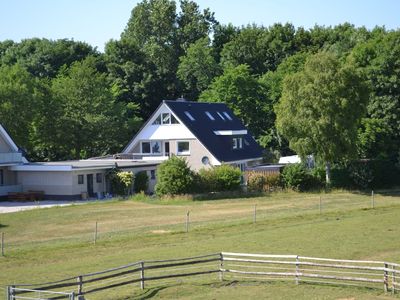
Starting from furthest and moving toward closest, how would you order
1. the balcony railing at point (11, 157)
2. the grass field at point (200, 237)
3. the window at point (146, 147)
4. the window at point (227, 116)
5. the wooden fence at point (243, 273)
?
the window at point (227, 116) < the window at point (146, 147) < the balcony railing at point (11, 157) < the grass field at point (200, 237) < the wooden fence at point (243, 273)

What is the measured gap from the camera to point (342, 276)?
2723cm

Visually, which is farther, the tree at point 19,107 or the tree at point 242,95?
the tree at point 242,95

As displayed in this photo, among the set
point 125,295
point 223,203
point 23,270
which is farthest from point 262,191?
point 125,295

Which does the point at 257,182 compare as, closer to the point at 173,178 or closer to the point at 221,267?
the point at 173,178

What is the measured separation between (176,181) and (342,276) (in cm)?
3023

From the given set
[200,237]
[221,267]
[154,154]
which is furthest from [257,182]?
[221,267]

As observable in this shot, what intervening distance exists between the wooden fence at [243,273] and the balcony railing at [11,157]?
Result: 3305 cm

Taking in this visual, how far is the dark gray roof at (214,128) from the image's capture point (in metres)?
68.1

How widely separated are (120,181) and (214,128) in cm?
1384

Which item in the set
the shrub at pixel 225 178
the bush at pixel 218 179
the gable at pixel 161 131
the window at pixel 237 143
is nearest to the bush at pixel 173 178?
the bush at pixel 218 179

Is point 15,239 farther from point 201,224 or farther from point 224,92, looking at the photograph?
point 224,92

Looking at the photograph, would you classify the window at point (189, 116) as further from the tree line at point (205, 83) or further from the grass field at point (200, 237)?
the grass field at point (200, 237)

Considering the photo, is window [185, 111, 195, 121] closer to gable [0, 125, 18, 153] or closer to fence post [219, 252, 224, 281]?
gable [0, 125, 18, 153]

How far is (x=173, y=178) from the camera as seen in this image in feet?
186
